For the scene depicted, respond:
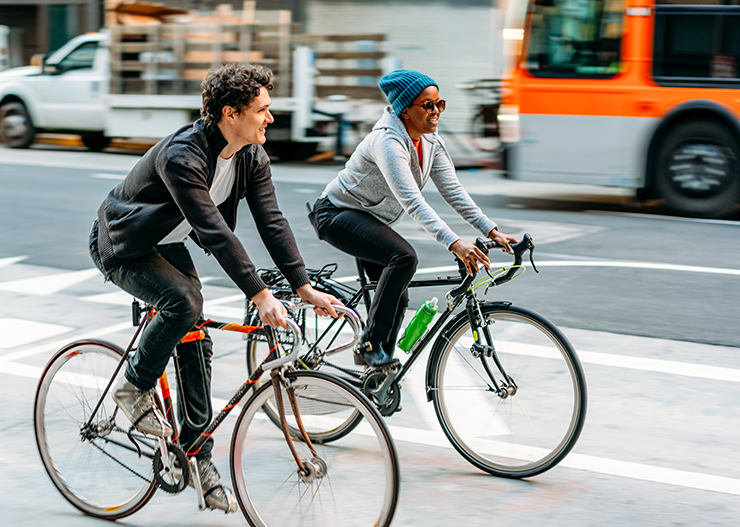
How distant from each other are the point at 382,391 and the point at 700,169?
8.05 metres

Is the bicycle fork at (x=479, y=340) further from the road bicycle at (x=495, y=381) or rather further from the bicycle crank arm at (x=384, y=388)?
the bicycle crank arm at (x=384, y=388)

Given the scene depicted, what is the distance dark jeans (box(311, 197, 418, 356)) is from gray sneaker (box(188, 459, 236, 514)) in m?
0.95

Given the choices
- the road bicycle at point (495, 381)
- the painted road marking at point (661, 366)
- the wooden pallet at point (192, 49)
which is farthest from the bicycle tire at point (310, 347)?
the wooden pallet at point (192, 49)

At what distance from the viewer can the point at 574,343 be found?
607cm

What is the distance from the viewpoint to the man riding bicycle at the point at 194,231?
3156 mm

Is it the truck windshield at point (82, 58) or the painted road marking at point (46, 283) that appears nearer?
the painted road marking at point (46, 283)

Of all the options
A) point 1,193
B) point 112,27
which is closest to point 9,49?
point 112,27

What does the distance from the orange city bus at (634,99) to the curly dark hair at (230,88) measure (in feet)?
28.4

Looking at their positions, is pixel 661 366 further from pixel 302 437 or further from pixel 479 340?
pixel 302 437

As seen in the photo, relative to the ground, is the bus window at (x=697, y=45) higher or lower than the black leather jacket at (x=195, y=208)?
higher

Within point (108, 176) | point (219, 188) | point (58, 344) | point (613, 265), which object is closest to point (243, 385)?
point (219, 188)

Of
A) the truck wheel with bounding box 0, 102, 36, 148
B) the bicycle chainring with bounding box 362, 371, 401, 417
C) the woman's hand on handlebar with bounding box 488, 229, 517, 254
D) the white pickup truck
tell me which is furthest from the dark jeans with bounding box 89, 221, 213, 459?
the truck wheel with bounding box 0, 102, 36, 148

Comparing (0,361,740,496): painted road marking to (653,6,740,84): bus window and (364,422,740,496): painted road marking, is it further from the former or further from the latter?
(653,6,740,84): bus window

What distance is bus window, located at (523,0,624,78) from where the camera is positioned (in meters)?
11.2
